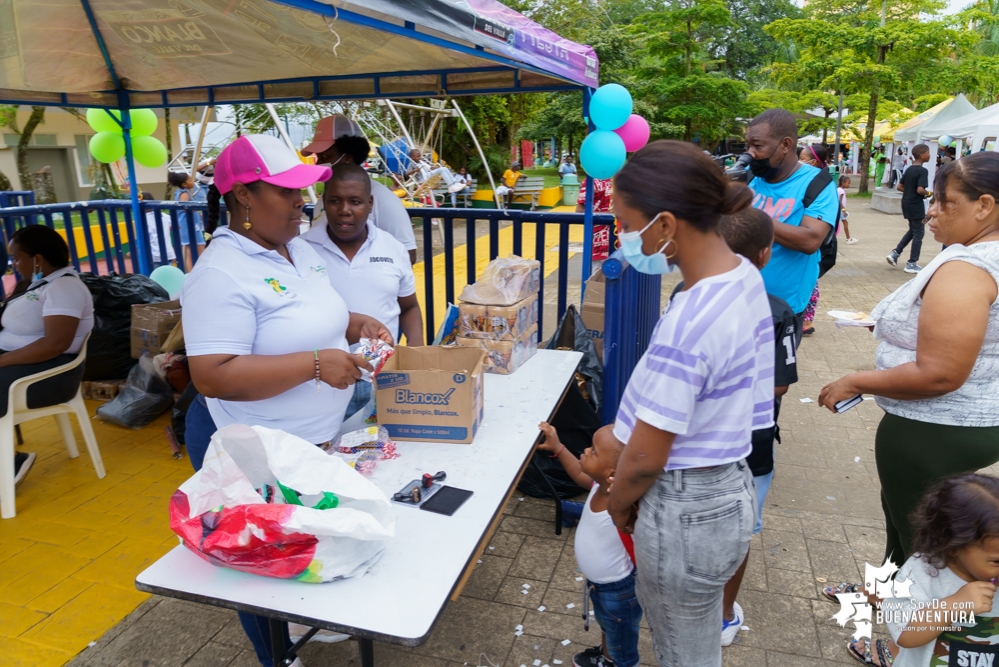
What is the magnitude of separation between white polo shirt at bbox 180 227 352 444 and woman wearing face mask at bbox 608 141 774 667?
103cm

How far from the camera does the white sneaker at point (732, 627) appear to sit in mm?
2602

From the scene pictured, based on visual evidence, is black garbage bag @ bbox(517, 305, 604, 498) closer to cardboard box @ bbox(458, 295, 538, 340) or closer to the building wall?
cardboard box @ bbox(458, 295, 538, 340)

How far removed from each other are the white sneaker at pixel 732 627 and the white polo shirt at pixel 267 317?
5.75 feet

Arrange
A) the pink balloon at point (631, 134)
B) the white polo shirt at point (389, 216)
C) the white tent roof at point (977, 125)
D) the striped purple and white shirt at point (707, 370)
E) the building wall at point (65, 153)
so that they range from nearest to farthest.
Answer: the striped purple and white shirt at point (707, 370) → the white polo shirt at point (389, 216) → the pink balloon at point (631, 134) → the white tent roof at point (977, 125) → the building wall at point (65, 153)

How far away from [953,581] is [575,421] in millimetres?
1953

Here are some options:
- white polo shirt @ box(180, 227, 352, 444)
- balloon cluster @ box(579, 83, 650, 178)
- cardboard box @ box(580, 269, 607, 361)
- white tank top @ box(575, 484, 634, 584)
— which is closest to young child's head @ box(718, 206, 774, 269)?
white tank top @ box(575, 484, 634, 584)

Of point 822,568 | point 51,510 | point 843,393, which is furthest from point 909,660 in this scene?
point 51,510

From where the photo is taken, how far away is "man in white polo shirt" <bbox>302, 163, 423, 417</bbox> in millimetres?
2832

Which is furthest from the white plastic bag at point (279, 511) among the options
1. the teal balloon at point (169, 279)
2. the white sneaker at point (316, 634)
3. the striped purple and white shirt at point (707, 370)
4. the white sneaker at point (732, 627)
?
the teal balloon at point (169, 279)

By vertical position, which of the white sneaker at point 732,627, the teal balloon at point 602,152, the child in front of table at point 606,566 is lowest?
the white sneaker at point 732,627

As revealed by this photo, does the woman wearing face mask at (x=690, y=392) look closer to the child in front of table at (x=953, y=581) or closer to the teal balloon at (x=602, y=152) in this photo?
the child in front of table at (x=953, y=581)

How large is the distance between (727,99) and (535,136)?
898 centimetres

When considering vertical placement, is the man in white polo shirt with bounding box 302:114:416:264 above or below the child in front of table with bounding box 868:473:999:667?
above

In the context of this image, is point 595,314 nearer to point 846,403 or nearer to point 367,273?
point 367,273
